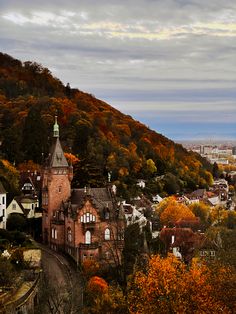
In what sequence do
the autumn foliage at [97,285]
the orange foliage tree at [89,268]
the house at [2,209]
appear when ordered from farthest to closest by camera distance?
the house at [2,209]
the orange foliage tree at [89,268]
the autumn foliage at [97,285]

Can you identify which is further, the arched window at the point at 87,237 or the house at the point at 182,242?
the house at the point at 182,242

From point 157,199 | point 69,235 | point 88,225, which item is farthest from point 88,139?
point 88,225

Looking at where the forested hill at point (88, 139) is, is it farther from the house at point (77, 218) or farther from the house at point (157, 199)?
the house at point (77, 218)

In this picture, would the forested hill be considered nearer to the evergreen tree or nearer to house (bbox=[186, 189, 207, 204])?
the evergreen tree

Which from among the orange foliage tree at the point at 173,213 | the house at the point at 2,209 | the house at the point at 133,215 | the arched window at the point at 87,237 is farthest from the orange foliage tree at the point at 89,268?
the orange foliage tree at the point at 173,213

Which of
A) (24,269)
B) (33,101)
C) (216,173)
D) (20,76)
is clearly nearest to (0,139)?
(33,101)
